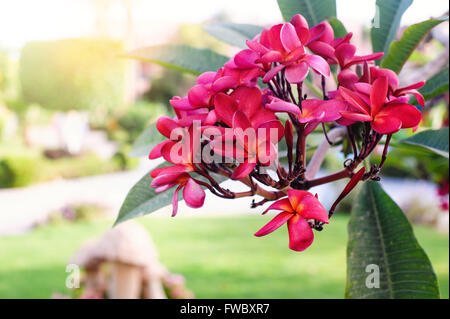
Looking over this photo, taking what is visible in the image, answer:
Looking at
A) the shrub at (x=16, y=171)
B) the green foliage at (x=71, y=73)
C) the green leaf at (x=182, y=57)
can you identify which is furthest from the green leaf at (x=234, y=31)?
the green foliage at (x=71, y=73)

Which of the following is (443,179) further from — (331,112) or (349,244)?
(331,112)

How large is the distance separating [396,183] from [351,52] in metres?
8.07

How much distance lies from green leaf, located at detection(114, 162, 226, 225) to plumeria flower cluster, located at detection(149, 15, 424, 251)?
9.6 inches

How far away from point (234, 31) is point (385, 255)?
556mm

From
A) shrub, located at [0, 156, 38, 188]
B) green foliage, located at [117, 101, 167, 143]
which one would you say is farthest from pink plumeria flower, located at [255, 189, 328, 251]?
green foliage, located at [117, 101, 167, 143]

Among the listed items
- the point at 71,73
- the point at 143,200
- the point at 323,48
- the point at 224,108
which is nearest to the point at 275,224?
the point at 224,108

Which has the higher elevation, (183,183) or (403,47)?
(403,47)

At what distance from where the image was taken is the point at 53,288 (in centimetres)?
339

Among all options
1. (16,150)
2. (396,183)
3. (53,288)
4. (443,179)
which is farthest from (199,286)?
(396,183)

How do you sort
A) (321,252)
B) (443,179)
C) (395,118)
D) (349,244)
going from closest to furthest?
(395,118) < (349,244) < (443,179) < (321,252)

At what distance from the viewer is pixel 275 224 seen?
1.43 ft

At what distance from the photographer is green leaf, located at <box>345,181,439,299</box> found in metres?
0.78

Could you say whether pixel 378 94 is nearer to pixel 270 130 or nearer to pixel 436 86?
pixel 270 130

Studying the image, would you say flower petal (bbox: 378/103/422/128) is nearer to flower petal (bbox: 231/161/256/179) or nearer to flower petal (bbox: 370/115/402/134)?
flower petal (bbox: 370/115/402/134)
